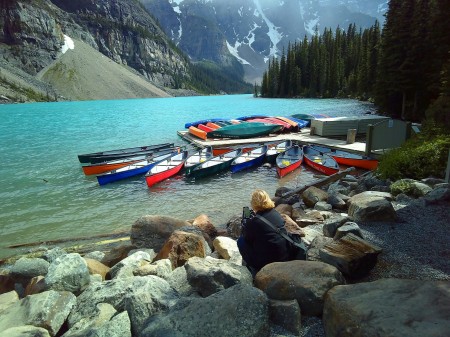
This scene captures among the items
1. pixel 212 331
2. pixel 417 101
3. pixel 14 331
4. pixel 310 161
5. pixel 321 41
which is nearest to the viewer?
pixel 212 331

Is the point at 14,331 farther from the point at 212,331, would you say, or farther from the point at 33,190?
the point at 33,190

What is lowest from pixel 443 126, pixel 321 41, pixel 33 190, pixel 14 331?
pixel 33 190

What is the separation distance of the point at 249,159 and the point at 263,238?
16.4m

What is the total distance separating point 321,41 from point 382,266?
138m

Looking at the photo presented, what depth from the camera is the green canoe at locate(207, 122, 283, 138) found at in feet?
97.8

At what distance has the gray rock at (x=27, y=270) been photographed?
25.7 feet

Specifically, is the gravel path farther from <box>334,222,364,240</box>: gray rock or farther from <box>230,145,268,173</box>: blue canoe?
<box>230,145,268,173</box>: blue canoe

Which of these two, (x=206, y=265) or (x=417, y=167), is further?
(x=417, y=167)

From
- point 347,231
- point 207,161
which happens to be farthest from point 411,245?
point 207,161

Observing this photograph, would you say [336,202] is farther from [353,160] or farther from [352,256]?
[353,160]

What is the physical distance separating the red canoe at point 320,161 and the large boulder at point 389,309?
15481 mm

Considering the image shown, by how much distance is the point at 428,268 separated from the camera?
18.5 ft

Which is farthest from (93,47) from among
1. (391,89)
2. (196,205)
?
(196,205)

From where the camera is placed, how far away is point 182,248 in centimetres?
770
